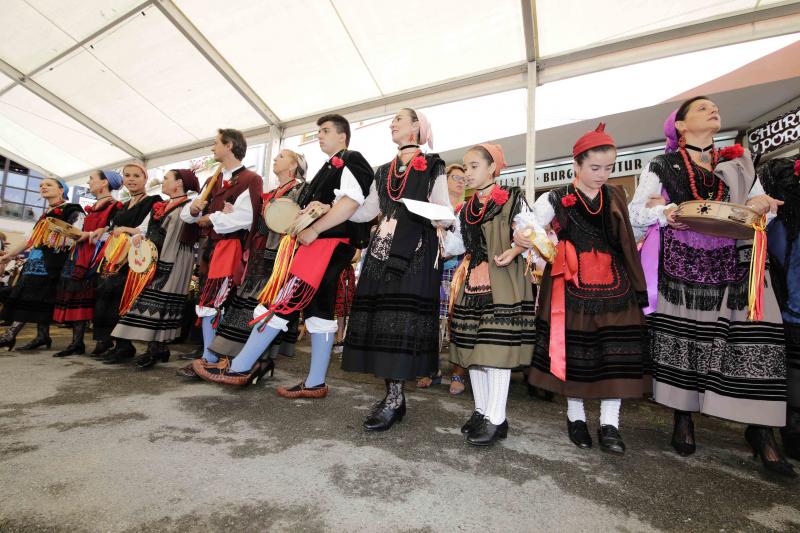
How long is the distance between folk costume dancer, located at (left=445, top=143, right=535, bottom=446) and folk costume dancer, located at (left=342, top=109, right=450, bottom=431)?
0.60 ft

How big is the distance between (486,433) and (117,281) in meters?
3.61

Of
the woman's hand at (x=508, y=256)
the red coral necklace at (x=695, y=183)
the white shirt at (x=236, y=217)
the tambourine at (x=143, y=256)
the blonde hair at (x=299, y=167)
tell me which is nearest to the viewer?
the woman's hand at (x=508, y=256)

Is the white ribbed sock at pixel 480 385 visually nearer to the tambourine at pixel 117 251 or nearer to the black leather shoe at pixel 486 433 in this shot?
the black leather shoe at pixel 486 433

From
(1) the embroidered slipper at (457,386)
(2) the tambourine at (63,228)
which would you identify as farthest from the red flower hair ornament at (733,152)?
(2) the tambourine at (63,228)

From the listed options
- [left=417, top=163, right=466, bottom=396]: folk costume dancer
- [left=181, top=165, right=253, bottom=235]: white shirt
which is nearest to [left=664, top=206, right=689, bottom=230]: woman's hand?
[left=417, top=163, right=466, bottom=396]: folk costume dancer

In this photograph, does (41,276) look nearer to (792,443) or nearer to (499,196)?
(499,196)

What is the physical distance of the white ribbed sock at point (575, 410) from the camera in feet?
6.78

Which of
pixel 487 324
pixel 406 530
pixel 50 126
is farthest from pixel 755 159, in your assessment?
pixel 50 126

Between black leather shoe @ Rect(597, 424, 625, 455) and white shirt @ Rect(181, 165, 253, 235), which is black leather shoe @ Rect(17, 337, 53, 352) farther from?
black leather shoe @ Rect(597, 424, 625, 455)

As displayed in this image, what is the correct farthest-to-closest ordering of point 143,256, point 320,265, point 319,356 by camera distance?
point 143,256, point 319,356, point 320,265

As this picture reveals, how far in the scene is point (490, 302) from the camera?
2.04 metres

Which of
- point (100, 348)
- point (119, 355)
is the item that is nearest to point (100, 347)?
point (100, 348)

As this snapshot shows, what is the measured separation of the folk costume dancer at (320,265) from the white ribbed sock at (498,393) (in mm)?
1106

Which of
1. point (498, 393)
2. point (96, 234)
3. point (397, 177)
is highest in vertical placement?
point (397, 177)
